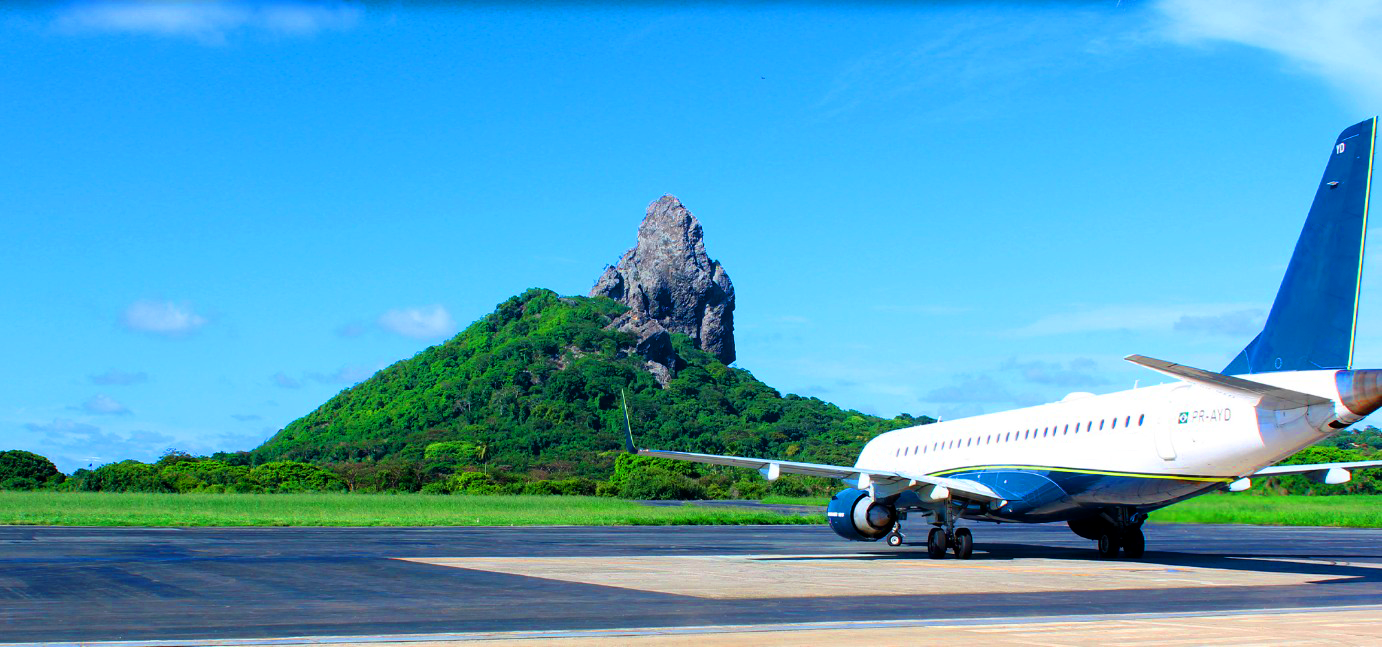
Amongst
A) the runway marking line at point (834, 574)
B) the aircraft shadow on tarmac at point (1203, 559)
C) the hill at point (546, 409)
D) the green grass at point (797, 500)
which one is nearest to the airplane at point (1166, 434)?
the aircraft shadow on tarmac at point (1203, 559)

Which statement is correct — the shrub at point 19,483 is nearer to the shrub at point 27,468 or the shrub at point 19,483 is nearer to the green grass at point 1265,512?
the shrub at point 27,468

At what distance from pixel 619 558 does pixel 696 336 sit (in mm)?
150523

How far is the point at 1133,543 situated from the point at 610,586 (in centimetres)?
1409

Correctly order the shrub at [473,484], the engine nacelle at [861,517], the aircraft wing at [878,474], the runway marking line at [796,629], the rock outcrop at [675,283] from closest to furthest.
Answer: the runway marking line at [796,629] < the aircraft wing at [878,474] < the engine nacelle at [861,517] < the shrub at [473,484] < the rock outcrop at [675,283]

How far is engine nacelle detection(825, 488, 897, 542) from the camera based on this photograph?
28938 mm

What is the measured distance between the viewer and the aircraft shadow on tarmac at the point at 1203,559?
73.5 ft

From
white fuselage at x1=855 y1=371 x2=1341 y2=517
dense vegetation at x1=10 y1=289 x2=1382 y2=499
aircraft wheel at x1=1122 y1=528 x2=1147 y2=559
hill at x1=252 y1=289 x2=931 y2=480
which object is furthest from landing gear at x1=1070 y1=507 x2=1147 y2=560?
Result: hill at x1=252 y1=289 x2=931 y2=480

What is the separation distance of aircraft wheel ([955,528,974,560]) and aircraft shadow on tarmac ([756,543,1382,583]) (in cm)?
22

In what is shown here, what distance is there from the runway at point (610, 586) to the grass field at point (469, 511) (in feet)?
51.4

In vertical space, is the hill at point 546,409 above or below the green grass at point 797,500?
above

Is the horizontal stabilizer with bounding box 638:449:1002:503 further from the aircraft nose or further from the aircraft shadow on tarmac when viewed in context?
the aircraft nose

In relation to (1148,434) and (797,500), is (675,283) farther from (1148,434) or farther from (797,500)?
(1148,434)

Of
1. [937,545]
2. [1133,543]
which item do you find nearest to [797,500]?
[937,545]

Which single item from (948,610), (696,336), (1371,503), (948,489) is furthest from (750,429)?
(948,610)
